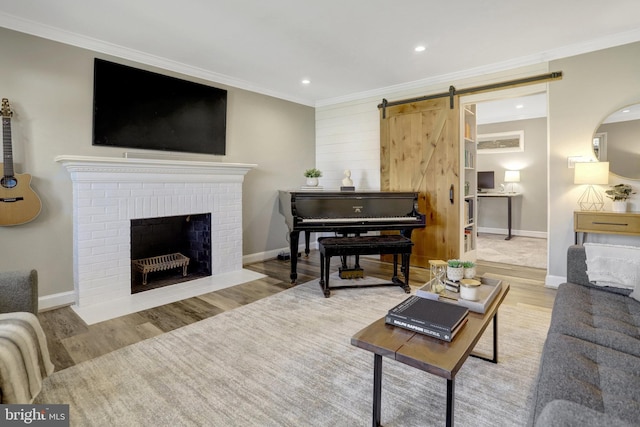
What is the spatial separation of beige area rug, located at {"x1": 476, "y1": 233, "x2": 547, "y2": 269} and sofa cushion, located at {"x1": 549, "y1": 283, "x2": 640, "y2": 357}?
271cm

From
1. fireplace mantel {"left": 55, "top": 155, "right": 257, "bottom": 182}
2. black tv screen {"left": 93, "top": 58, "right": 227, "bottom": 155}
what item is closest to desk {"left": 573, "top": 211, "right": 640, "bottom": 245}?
fireplace mantel {"left": 55, "top": 155, "right": 257, "bottom": 182}

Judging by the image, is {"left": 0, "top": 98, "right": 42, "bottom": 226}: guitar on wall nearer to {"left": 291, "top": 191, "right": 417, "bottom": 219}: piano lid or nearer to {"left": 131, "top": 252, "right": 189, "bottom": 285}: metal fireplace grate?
{"left": 131, "top": 252, "right": 189, "bottom": 285}: metal fireplace grate

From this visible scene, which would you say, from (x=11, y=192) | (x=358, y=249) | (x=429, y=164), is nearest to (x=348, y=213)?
(x=358, y=249)

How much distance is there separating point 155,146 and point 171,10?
145cm

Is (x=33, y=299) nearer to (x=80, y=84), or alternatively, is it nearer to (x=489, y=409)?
(x=80, y=84)

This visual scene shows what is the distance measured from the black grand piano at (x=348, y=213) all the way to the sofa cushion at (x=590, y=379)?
235cm

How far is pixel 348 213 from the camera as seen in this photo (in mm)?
3832

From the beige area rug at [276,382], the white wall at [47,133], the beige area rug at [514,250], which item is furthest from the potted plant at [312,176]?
the beige area rug at [514,250]

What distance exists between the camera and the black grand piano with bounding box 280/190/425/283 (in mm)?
3682

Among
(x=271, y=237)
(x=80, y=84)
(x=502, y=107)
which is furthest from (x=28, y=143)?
(x=502, y=107)

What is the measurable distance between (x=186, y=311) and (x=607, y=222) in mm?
3947

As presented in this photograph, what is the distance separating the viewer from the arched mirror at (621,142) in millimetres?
3133

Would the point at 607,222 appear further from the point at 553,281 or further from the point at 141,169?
the point at 141,169

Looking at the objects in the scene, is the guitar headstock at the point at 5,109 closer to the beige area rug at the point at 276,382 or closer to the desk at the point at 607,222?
the beige area rug at the point at 276,382
